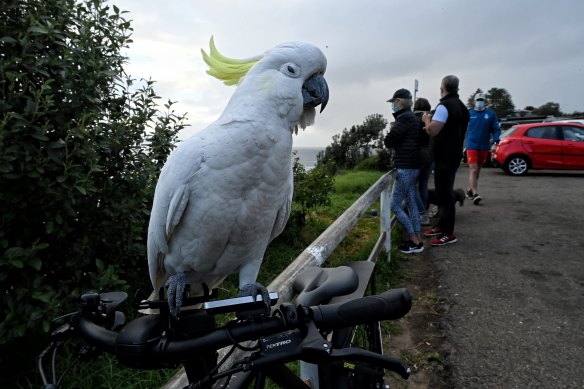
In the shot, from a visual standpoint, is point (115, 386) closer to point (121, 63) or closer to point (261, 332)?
point (261, 332)

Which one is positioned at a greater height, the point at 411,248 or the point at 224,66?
the point at 224,66

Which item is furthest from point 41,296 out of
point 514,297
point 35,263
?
point 514,297

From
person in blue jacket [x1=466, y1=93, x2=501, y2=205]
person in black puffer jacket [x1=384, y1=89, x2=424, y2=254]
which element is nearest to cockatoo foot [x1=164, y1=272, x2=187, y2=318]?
person in black puffer jacket [x1=384, y1=89, x2=424, y2=254]

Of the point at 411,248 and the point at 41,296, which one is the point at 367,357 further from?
the point at 411,248

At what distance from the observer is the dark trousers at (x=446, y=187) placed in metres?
4.85

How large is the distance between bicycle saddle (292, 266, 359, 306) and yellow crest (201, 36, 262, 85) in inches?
35.8

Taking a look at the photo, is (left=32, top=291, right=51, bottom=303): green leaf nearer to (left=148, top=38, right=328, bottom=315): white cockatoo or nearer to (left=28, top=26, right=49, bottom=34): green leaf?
(left=148, top=38, right=328, bottom=315): white cockatoo

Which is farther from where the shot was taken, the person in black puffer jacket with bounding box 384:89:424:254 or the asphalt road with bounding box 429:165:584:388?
the person in black puffer jacket with bounding box 384:89:424:254

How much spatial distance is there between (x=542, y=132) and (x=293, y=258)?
10.5 m

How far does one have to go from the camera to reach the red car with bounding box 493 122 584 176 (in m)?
11.1

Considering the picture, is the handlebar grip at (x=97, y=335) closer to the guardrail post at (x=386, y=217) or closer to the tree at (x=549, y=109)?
the guardrail post at (x=386, y=217)

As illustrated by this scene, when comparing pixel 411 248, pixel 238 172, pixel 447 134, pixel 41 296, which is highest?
pixel 447 134

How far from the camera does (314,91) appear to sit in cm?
149

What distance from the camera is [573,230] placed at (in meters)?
5.76
